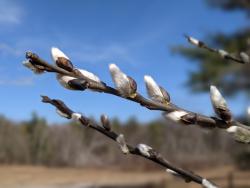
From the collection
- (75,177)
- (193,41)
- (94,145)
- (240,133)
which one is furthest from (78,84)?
(94,145)

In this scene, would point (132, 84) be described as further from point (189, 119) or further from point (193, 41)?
point (193, 41)

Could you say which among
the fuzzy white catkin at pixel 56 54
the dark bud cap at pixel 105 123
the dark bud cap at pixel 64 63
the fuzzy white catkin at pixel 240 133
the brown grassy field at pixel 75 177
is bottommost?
the fuzzy white catkin at pixel 240 133

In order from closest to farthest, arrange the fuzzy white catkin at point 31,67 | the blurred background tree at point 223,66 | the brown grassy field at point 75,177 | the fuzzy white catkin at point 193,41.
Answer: the fuzzy white catkin at point 31,67
the fuzzy white catkin at point 193,41
the blurred background tree at point 223,66
the brown grassy field at point 75,177

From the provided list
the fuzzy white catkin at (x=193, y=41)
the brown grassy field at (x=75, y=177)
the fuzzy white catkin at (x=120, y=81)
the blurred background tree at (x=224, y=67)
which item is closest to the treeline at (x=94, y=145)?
the brown grassy field at (x=75, y=177)

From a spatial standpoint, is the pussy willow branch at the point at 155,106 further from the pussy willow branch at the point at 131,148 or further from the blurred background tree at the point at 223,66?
the blurred background tree at the point at 223,66

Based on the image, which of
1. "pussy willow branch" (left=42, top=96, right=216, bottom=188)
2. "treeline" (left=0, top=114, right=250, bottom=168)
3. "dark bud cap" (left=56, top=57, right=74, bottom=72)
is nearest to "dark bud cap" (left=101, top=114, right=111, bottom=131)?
"pussy willow branch" (left=42, top=96, right=216, bottom=188)

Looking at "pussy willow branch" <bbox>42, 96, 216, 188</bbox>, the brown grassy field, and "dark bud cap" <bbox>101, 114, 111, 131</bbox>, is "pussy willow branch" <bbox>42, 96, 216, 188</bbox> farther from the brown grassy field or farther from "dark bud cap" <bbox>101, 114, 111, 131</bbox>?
the brown grassy field

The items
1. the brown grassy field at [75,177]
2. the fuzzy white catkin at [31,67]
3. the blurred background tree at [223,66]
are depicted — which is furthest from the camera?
the brown grassy field at [75,177]
